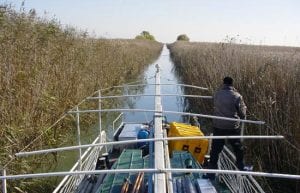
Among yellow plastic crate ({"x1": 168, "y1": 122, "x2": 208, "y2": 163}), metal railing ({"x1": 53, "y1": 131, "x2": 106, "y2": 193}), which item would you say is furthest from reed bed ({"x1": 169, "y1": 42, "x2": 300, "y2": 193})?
metal railing ({"x1": 53, "y1": 131, "x2": 106, "y2": 193})

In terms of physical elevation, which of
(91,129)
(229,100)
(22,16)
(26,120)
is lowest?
(91,129)

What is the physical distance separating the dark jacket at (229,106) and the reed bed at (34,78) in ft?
11.4

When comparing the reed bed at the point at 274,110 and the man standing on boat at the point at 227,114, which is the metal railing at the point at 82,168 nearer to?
the man standing on boat at the point at 227,114

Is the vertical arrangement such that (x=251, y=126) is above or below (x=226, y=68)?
below

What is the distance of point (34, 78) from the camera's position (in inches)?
370

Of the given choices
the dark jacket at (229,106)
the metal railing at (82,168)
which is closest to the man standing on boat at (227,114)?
the dark jacket at (229,106)

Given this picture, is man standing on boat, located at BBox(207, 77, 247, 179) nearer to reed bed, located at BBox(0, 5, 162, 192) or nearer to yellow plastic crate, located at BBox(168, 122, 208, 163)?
yellow plastic crate, located at BBox(168, 122, 208, 163)

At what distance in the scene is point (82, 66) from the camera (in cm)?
1413

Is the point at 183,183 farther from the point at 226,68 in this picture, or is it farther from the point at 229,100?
the point at 226,68

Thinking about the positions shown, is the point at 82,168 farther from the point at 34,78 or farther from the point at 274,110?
the point at 274,110

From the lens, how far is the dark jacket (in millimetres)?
7020

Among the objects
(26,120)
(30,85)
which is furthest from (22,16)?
(26,120)

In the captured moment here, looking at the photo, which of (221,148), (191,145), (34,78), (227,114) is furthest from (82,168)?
(34,78)

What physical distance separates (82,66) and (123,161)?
7.64m
